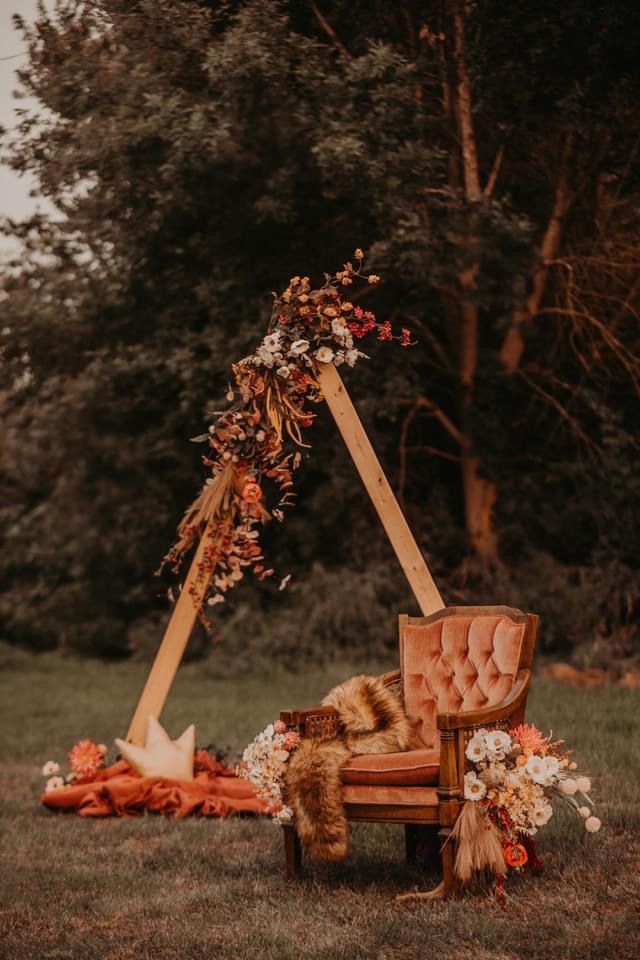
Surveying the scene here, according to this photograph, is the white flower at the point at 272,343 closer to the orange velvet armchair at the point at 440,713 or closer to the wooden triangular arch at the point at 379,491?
the wooden triangular arch at the point at 379,491

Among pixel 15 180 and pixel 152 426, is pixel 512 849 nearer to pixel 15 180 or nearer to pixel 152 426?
pixel 15 180

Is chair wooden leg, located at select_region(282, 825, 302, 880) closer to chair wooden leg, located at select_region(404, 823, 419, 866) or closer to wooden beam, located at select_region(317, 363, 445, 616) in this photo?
chair wooden leg, located at select_region(404, 823, 419, 866)

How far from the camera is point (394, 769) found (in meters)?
4.79

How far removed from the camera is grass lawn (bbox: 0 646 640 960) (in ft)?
13.6

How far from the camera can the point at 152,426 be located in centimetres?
1401

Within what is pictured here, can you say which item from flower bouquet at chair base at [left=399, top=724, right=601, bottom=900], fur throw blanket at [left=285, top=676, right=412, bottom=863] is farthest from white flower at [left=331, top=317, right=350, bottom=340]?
flower bouquet at chair base at [left=399, top=724, right=601, bottom=900]

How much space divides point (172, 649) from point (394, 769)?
102 inches

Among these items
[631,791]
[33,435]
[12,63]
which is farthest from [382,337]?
[33,435]

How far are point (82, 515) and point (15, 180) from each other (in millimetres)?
6320

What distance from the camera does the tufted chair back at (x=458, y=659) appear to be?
17.3 ft

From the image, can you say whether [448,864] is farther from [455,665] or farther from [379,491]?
[379,491]

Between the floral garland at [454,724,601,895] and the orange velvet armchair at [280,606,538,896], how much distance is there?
0.07 m

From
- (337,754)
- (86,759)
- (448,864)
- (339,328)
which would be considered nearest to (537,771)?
(448,864)

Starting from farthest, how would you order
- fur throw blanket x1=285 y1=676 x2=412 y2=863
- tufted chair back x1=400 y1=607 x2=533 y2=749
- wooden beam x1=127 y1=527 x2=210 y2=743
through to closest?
wooden beam x1=127 y1=527 x2=210 y2=743 < tufted chair back x1=400 y1=607 x2=533 y2=749 < fur throw blanket x1=285 y1=676 x2=412 y2=863
